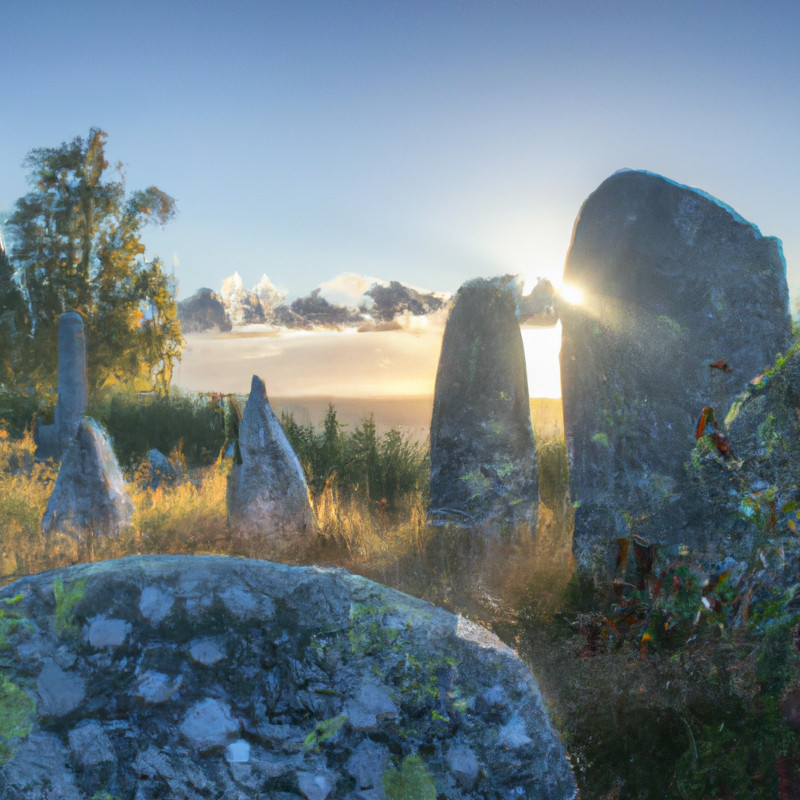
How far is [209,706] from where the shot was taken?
5.74ft

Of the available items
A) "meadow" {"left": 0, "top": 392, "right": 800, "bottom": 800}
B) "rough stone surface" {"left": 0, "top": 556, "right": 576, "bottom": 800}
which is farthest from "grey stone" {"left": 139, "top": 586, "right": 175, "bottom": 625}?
"meadow" {"left": 0, "top": 392, "right": 800, "bottom": 800}

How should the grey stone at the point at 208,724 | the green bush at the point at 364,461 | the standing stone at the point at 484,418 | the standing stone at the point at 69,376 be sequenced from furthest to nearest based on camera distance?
the standing stone at the point at 69,376, the green bush at the point at 364,461, the standing stone at the point at 484,418, the grey stone at the point at 208,724

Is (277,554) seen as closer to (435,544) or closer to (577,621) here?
(435,544)

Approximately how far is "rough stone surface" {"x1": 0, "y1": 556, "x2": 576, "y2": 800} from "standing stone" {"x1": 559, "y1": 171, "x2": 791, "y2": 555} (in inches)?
129

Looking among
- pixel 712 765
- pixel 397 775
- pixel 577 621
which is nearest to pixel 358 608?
pixel 397 775

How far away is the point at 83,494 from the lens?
20.2 ft

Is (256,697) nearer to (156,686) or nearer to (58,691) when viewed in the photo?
(156,686)

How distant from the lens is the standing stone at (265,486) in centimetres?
619

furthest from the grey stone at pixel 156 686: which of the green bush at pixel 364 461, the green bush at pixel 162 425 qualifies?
the green bush at pixel 162 425

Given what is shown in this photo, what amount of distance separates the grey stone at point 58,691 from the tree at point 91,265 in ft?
54.8

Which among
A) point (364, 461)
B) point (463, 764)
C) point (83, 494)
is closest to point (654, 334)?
point (463, 764)

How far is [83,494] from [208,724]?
498cm

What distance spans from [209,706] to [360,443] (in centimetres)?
860

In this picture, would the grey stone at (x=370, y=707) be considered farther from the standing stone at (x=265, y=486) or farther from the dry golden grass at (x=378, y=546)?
the standing stone at (x=265, y=486)
